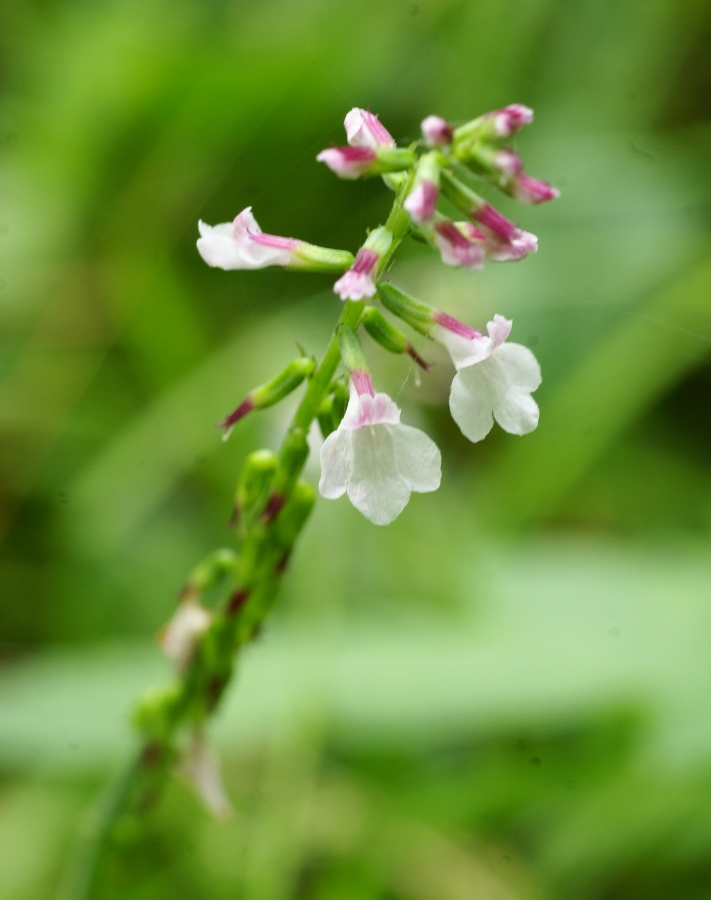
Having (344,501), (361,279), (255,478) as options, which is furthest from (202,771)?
(344,501)

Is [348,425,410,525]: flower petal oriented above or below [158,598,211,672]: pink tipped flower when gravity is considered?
below

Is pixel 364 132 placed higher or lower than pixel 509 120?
higher

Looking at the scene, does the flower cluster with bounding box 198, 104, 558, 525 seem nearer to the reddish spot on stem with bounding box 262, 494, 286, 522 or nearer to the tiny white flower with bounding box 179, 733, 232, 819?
the reddish spot on stem with bounding box 262, 494, 286, 522

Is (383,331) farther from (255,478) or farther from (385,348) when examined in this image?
(255,478)

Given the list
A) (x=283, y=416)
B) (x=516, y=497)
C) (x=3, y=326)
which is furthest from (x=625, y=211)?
(x=3, y=326)

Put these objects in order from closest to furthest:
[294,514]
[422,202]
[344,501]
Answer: [422,202], [294,514], [344,501]

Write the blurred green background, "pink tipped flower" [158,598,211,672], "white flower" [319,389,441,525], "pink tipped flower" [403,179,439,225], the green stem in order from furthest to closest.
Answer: the blurred green background
"pink tipped flower" [158,598,211,672]
the green stem
"white flower" [319,389,441,525]
"pink tipped flower" [403,179,439,225]

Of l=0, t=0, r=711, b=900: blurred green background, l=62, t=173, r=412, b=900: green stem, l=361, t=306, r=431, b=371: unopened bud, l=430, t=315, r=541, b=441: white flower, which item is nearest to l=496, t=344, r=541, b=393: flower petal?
l=430, t=315, r=541, b=441: white flower

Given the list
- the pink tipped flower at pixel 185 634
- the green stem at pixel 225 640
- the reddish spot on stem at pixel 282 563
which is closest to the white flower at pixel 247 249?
the green stem at pixel 225 640
